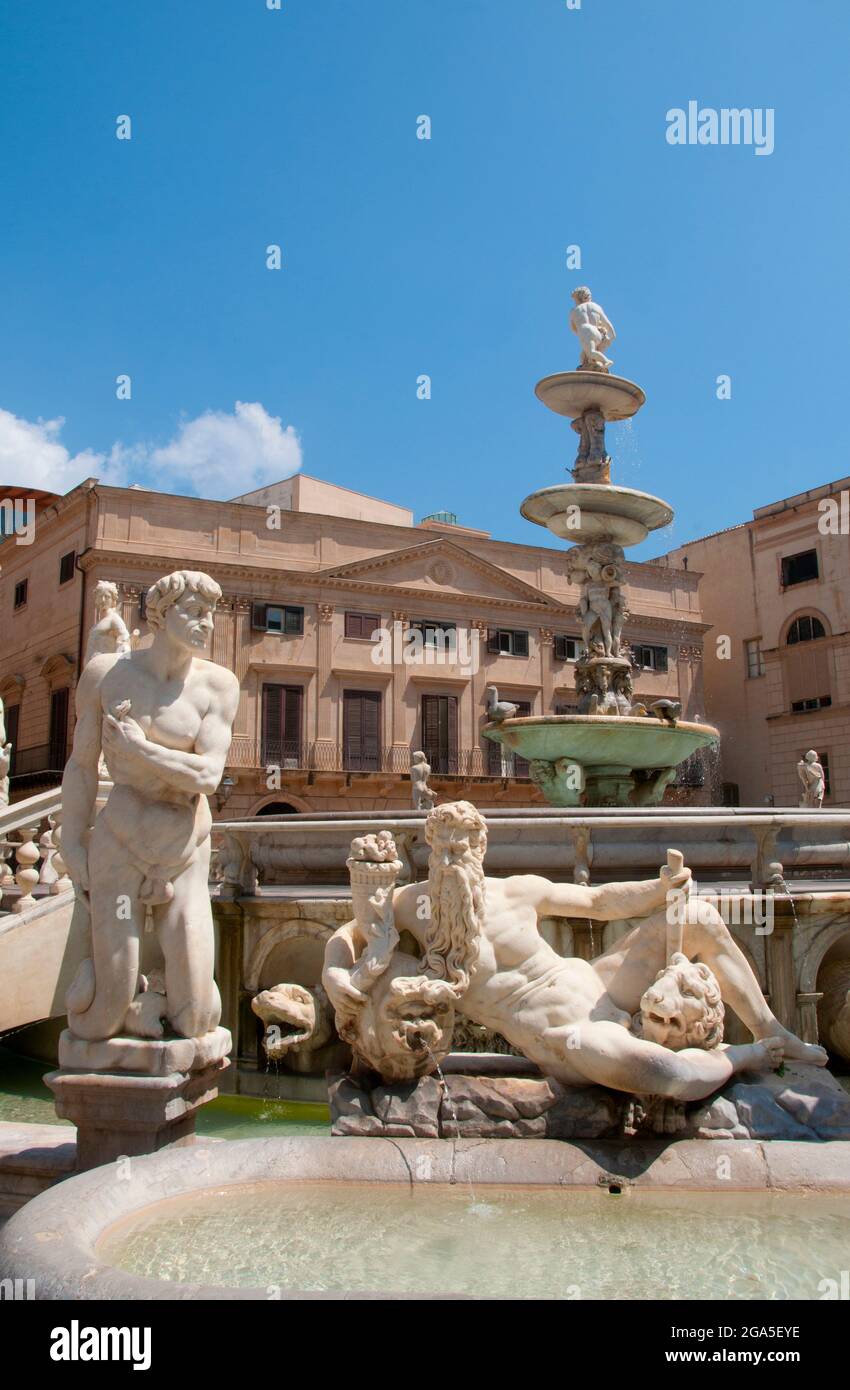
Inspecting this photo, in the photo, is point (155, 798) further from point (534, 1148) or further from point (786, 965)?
point (786, 965)

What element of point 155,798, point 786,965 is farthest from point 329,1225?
point 786,965

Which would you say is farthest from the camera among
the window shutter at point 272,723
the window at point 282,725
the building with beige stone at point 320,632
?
the window at point 282,725

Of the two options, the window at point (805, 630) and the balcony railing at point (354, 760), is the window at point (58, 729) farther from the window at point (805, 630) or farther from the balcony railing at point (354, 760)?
the window at point (805, 630)

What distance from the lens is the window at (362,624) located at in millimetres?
35062

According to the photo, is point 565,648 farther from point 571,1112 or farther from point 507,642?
point 571,1112

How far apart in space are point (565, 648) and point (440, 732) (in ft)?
20.8

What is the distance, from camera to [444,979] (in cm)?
409

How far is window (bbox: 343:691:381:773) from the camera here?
34.0 metres

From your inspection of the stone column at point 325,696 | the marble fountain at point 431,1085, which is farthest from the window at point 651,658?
the marble fountain at point 431,1085

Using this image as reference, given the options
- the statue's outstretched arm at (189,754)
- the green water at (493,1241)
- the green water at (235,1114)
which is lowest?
the green water at (235,1114)

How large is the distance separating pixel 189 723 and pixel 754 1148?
2565mm

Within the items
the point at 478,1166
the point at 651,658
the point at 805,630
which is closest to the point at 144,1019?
the point at 478,1166

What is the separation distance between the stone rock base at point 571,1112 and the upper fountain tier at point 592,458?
882 cm

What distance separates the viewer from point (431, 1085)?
404cm
